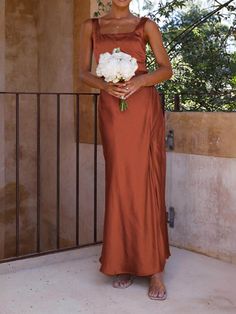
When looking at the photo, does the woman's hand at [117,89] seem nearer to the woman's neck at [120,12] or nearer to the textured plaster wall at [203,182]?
the woman's neck at [120,12]

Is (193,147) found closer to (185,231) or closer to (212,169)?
(212,169)

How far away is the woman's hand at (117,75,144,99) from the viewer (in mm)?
2445

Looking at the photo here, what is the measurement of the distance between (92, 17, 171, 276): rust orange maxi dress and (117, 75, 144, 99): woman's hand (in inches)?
4.4

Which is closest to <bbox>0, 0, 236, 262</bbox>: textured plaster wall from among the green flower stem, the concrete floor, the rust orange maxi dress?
the concrete floor

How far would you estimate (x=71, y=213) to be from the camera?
4.88m

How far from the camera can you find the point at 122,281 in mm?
2711

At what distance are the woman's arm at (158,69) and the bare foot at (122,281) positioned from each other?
1.01 metres

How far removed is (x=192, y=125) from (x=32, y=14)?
2.68 metres

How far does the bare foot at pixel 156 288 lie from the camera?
2.54m

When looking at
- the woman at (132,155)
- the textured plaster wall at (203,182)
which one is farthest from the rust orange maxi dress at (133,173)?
the textured plaster wall at (203,182)

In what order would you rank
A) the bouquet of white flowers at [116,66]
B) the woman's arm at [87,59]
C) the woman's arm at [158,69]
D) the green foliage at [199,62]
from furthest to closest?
the green foliage at [199,62] → the woman's arm at [87,59] → the woman's arm at [158,69] → the bouquet of white flowers at [116,66]

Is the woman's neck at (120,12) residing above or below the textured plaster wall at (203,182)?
above

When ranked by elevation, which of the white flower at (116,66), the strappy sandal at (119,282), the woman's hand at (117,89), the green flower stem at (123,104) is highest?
the white flower at (116,66)

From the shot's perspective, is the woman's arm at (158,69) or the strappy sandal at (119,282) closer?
the woman's arm at (158,69)
